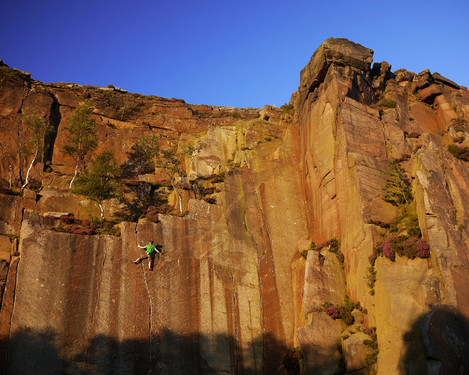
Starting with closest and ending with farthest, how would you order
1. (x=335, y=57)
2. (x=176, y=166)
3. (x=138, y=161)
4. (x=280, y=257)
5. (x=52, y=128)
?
(x=280, y=257)
(x=335, y=57)
(x=176, y=166)
(x=52, y=128)
(x=138, y=161)

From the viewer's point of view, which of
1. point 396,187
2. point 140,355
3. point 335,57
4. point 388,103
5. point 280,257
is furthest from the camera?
point 388,103

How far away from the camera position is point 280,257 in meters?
42.2

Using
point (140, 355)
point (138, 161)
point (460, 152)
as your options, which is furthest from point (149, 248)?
point (460, 152)

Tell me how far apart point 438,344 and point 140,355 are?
66.2ft

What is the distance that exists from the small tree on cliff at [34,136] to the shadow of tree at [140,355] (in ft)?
76.2

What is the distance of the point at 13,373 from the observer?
3091cm

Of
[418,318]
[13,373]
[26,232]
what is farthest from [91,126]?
[418,318]

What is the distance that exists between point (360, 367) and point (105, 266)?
20.4 m

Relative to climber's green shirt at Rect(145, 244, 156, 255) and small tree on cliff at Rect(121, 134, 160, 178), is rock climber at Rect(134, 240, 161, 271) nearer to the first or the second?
climber's green shirt at Rect(145, 244, 156, 255)

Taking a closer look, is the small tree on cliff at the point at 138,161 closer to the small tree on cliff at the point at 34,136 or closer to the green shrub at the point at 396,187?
the small tree on cliff at the point at 34,136

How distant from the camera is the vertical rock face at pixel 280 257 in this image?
32062 millimetres

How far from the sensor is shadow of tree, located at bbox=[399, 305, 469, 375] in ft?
89.8

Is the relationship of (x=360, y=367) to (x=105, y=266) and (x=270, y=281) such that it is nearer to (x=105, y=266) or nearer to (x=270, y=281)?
(x=270, y=281)

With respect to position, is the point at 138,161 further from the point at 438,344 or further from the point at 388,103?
the point at 438,344
